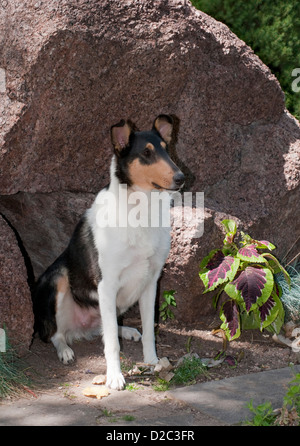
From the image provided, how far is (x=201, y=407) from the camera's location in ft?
12.5

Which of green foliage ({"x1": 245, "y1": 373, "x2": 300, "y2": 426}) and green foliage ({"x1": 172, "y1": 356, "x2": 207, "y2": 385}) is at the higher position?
green foliage ({"x1": 245, "y1": 373, "x2": 300, "y2": 426})

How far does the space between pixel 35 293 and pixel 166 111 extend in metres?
2.09

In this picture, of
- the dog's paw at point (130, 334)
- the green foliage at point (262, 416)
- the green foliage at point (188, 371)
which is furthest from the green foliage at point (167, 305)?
the green foliage at point (262, 416)

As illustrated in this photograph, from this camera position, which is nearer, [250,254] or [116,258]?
[116,258]

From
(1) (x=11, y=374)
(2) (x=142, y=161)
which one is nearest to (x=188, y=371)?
(1) (x=11, y=374)

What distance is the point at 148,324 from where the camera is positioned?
481 centimetres

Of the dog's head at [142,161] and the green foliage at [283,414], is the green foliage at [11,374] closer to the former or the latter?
the dog's head at [142,161]

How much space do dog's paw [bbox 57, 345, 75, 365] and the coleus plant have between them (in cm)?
123

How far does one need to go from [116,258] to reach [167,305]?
1.23 metres

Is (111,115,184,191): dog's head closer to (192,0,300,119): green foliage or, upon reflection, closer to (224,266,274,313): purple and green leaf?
(224,266,274,313): purple and green leaf

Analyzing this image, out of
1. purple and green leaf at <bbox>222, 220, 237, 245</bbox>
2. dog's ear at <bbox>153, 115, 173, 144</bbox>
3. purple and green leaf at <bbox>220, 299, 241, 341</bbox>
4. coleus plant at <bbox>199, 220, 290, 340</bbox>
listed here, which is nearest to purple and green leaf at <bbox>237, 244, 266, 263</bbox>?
coleus plant at <bbox>199, 220, 290, 340</bbox>

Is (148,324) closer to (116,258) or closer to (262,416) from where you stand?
(116,258)

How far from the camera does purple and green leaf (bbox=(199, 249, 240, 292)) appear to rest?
4.82 meters

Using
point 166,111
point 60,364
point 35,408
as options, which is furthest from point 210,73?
point 35,408
